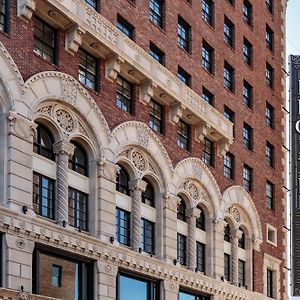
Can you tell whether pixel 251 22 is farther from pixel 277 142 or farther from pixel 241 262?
pixel 241 262

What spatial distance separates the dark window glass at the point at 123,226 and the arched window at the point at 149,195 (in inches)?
75.9

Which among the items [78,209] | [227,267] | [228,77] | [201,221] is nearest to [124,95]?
[78,209]

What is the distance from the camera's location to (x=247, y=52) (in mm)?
54531

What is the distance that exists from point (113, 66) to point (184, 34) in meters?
8.95

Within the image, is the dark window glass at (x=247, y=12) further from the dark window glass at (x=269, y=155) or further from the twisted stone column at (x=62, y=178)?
the twisted stone column at (x=62, y=178)

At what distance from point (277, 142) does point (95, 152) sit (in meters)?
22.6

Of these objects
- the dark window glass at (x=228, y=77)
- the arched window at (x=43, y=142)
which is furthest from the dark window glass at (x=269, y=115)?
the arched window at (x=43, y=142)

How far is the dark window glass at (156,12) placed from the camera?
4312 centimetres

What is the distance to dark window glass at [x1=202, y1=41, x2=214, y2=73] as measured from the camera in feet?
159

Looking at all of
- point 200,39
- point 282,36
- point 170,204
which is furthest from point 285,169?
point 170,204

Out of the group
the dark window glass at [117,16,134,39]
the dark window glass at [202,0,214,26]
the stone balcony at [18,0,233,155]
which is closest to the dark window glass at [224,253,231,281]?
the stone balcony at [18,0,233,155]

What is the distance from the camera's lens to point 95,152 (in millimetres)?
36969

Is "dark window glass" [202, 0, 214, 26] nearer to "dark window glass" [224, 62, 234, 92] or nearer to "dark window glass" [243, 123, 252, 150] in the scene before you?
"dark window glass" [224, 62, 234, 92]

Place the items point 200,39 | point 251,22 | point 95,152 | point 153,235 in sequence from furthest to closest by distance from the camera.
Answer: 1. point 251,22
2. point 200,39
3. point 153,235
4. point 95,152
